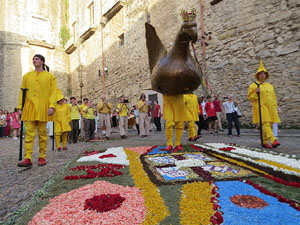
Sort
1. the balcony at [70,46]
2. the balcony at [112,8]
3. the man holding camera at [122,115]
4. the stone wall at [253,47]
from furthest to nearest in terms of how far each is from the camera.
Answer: the balcony at [70,46]
the balcony at [112,8]
the man holding camera at [122,115]
the stone wall at [253,47]

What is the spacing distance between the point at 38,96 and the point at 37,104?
0.17 m

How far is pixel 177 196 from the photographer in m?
1.88

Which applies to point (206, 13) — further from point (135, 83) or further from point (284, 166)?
point (284, 166)

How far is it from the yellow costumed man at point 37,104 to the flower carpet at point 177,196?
149cm

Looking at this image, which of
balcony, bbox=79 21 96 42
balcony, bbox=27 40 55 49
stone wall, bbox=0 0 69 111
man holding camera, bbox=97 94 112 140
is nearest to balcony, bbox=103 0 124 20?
balcony, bbox=79 21 96 42

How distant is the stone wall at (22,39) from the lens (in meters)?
22.6

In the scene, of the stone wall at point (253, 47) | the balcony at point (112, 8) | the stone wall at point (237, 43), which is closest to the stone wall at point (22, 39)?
the balcony at point (112, 8)

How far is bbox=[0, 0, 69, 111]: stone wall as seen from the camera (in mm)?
22562

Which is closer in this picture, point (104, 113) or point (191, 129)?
point (191, 129)

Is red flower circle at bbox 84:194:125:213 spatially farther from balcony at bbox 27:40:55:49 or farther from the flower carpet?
balcony at bbox 27:40:55:49

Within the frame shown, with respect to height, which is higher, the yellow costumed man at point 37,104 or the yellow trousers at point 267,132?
the yellow costumed man at point 37,104

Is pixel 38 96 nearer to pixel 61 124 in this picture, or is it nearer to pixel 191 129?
pixel 61 124

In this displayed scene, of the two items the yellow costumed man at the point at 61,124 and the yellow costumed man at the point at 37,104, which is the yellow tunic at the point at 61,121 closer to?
the yellow costumed man at the point at 61,124

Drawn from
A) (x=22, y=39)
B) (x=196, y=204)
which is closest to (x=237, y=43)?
(x=196, y=204)
